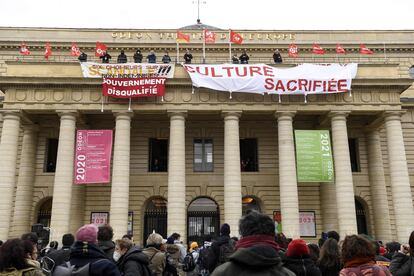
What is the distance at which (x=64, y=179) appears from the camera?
81.0 feet

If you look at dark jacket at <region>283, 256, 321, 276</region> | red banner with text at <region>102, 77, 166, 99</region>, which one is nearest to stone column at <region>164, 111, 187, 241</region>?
red banner with text at <region>102, 77, 166, 99</region>

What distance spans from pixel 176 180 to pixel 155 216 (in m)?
5.78

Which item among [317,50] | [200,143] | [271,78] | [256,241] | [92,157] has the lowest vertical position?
[256,241]

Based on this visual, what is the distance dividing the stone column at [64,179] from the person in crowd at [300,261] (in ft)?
67.0

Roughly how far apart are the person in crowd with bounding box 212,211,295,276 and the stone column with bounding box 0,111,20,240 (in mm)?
24007

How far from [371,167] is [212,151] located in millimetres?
11537

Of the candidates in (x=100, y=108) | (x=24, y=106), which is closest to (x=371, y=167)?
(x=100, y=108)

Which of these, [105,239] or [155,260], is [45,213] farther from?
[105,239]

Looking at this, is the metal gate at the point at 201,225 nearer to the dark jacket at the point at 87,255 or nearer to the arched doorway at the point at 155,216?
the arched doorway at the point at 155,216

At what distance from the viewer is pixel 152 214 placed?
29.5 m

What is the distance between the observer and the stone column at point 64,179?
24.0 m

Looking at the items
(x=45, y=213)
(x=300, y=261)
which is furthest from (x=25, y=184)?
(x=300, y=261)

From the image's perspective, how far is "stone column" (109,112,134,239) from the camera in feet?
79.0

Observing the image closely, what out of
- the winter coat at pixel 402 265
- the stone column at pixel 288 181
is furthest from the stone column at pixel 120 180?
the winter coat at pixel 402 265
